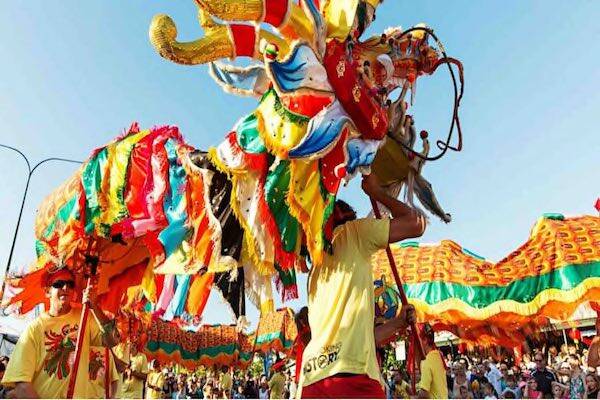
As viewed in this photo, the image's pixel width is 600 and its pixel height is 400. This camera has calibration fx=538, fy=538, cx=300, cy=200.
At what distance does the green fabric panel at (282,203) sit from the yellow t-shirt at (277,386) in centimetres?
931

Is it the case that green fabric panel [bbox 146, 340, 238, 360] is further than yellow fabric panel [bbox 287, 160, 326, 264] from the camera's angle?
Yes

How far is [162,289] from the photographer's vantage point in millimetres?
3762

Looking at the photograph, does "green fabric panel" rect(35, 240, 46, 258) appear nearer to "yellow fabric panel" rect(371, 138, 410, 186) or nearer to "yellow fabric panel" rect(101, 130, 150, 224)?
"yellow fabric panel" rect(101, 130, 150, 224)

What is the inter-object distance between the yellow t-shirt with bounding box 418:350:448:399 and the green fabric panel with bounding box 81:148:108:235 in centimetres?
272

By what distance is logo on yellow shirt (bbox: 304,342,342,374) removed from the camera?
7.31 ft

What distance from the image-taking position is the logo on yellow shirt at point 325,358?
223 centimetres

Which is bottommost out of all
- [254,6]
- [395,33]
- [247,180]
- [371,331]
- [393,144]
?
[371,331]

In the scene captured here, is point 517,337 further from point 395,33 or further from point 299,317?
point 395,33

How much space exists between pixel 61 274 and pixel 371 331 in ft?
7.07

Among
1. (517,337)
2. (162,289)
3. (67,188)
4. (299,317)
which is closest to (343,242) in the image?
(299,317)

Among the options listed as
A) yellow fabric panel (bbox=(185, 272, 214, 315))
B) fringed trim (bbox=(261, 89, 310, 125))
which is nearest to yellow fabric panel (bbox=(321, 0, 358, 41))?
fringed trim (bbox=(261, 89, 310, 125))

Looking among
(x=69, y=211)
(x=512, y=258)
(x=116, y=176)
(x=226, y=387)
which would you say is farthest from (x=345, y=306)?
(x=226, y=387)

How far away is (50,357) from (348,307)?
78.2 inches

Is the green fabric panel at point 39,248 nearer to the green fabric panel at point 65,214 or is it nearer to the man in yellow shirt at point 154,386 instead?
the green fabric panel at point 65,214
